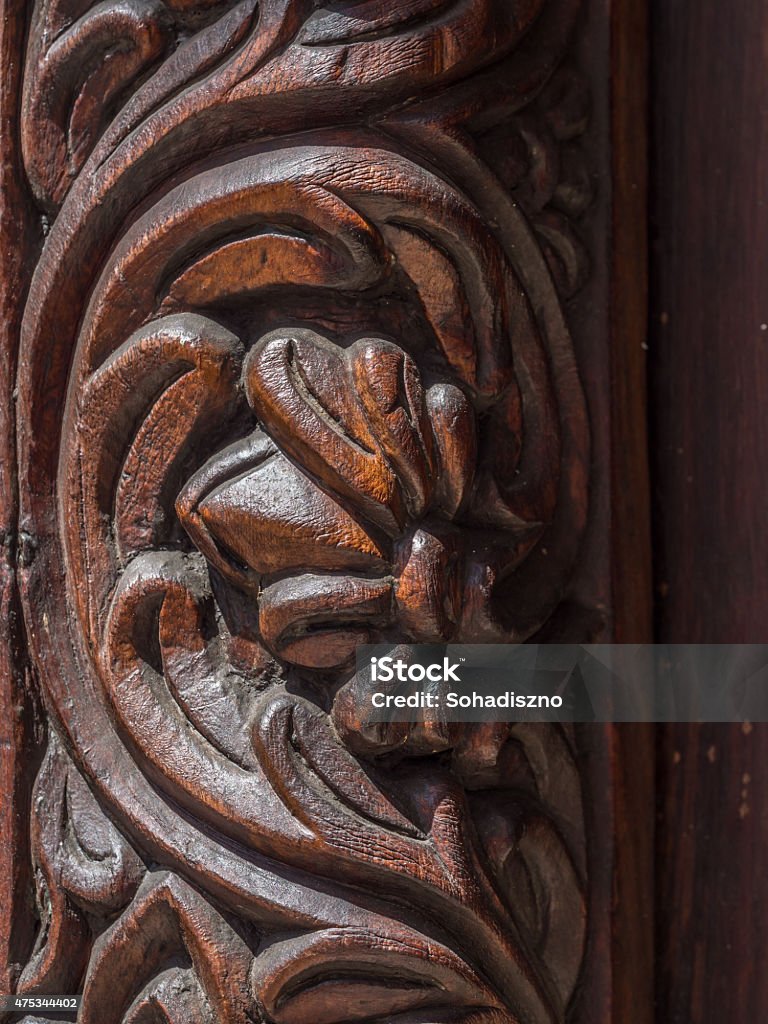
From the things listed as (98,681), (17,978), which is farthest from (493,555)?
(17,978)

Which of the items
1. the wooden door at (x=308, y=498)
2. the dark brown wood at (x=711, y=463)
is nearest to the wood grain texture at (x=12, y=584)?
the wooden door at (x=308, y=498)

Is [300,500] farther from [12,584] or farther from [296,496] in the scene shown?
[12,584]

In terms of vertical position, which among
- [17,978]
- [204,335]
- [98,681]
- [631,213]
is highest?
[631,213]

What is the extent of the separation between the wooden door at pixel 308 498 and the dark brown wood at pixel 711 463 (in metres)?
0.02

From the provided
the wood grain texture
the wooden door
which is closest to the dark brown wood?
the wooden door

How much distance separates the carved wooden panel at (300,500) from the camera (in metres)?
0.47

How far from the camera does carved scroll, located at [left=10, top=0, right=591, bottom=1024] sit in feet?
1.54

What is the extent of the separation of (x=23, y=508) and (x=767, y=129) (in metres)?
0.43

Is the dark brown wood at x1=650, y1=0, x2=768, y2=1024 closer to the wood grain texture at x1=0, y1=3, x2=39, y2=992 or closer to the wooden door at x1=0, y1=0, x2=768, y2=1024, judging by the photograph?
the wooden door at x1=0, y1=0, x2=768, y2=1024

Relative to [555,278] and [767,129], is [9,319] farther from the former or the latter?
[767,129]

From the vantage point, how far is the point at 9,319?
A: 554 millimetres

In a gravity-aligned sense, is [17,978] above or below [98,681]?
below

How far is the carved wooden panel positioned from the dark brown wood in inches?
2.5

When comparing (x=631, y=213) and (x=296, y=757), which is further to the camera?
(x=631, y=213)
